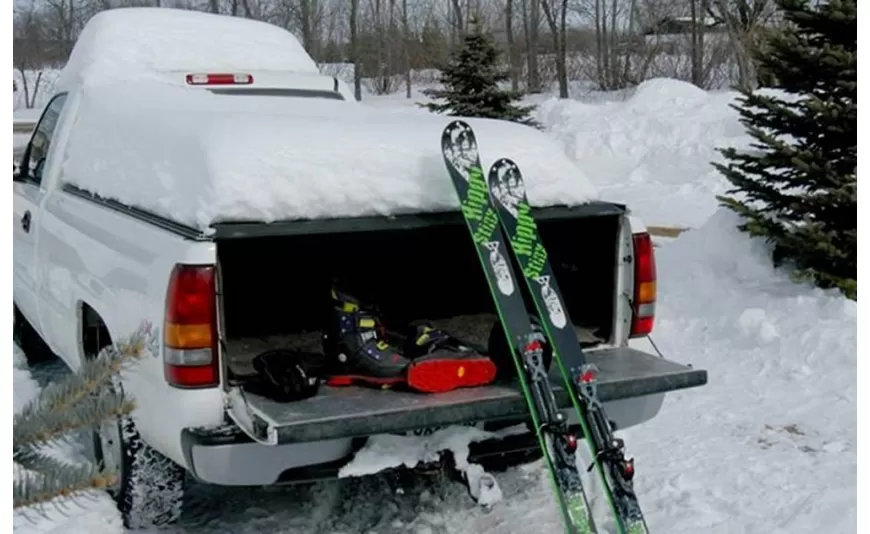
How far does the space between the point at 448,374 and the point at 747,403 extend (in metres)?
2.70

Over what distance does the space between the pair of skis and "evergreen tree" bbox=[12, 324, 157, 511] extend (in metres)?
2.10

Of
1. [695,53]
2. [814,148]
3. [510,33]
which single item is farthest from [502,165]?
[510,33]

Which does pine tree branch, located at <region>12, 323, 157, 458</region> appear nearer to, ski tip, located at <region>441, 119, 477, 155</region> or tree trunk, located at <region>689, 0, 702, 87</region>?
ski tip, located at <region>441, 119, 477, 155</region>

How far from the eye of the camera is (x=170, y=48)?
6168mm

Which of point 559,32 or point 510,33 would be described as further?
point 510,33

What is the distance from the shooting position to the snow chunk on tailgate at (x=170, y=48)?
584cm

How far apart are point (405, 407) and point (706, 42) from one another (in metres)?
28.9

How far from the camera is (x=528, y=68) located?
109ft

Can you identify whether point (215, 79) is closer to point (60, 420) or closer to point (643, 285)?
point (643, 285)

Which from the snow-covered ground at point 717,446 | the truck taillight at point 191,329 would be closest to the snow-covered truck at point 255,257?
the truck taillight at point 191,329

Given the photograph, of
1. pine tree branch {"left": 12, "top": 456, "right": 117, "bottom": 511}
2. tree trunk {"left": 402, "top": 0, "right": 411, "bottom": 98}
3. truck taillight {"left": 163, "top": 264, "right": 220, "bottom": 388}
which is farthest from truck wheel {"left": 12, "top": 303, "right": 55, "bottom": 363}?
tree trunk {"left": 402, "top": 0, "right": 411, "bottom": 98}

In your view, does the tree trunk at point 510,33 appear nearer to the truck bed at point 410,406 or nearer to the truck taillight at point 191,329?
the truck bed at point 410,406

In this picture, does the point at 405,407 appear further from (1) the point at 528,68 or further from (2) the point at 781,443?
(1) the point at 528,68

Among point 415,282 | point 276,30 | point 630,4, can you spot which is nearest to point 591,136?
point 276,30
